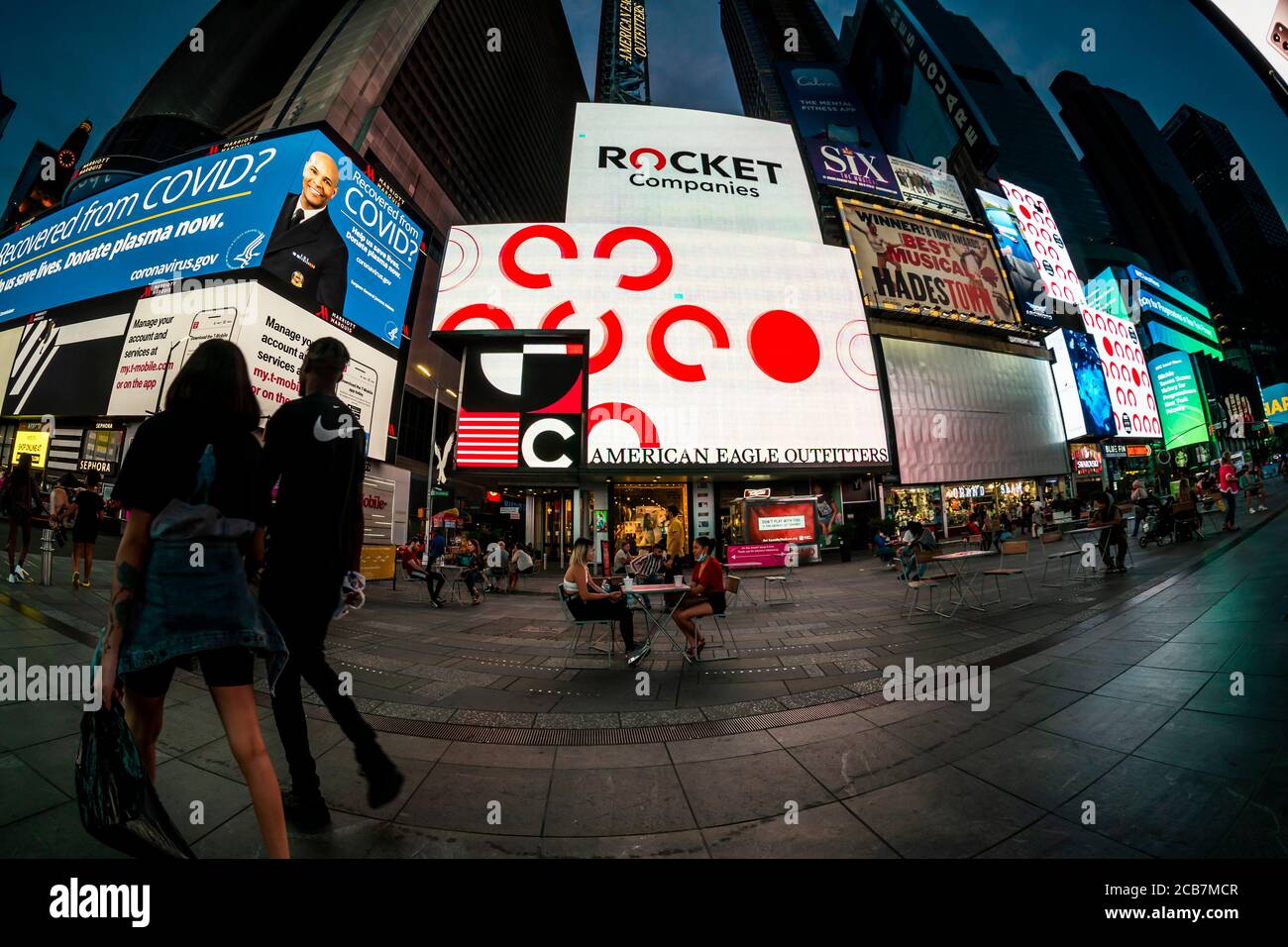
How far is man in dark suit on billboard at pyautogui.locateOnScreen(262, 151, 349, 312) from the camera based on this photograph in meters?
14.2

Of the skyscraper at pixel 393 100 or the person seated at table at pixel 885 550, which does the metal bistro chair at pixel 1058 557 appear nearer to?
the person seated at table at pixel 885 550

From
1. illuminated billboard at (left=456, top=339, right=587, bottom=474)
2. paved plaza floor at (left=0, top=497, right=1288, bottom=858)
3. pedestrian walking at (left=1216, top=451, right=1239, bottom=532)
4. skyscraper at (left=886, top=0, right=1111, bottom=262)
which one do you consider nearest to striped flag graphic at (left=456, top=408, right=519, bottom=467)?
illuminated billboard at (left=456, top=339, right=587, bottom=474)

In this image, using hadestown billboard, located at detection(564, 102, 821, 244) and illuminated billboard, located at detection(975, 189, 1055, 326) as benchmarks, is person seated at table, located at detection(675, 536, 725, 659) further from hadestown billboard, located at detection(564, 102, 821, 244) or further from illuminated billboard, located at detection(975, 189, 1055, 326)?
illuminated billboard, located at detection(975, 189, 1055, 326)

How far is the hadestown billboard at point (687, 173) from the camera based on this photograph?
19828mm

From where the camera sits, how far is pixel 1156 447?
109 ft

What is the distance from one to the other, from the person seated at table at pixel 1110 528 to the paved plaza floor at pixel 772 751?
10.4 ft

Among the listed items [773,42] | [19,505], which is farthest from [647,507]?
Answer: [773,42]

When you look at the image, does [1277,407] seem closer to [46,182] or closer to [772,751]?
[772,751]

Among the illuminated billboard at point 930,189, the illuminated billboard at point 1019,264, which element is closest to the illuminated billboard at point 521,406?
the illuminated billboard at point 930,189

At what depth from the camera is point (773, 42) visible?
46.2m
